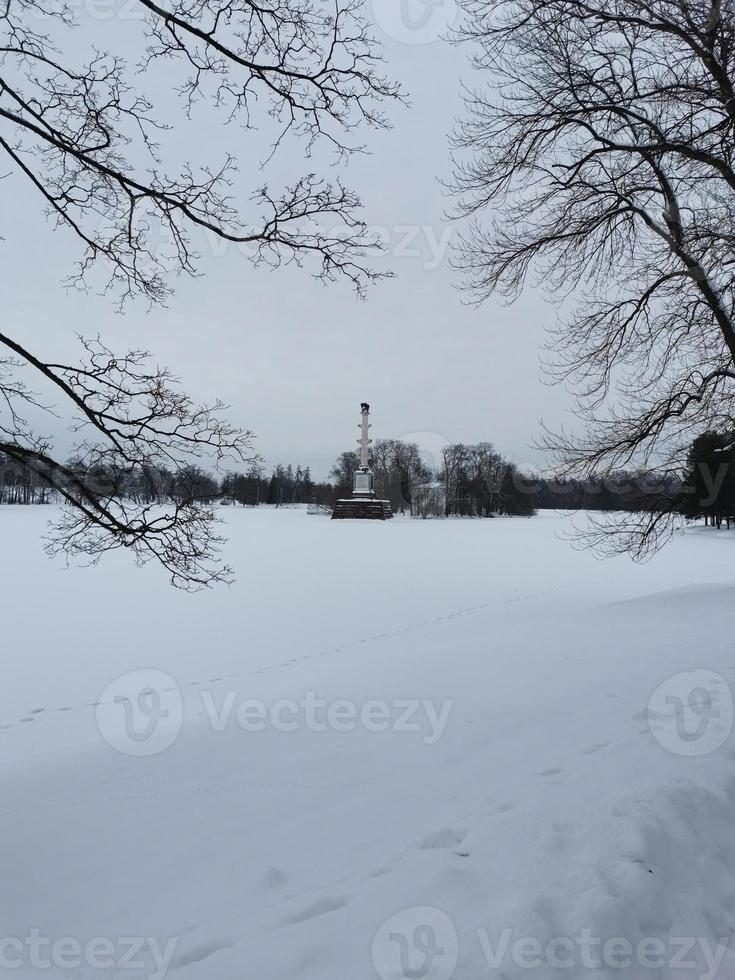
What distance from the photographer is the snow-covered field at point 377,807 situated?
2.22 metres

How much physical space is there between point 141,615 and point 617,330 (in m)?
10.1

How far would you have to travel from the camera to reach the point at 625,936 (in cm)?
215

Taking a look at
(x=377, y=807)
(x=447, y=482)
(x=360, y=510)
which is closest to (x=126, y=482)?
(x=377, y=807)

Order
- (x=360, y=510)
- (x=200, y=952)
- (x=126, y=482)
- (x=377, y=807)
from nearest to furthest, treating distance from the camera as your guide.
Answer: (x=200, y=952), (x=377, y=807), (x=126, y=482), (x=360, y=510)

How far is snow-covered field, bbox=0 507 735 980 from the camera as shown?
2225mm

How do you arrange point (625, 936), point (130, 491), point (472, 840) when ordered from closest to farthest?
point (625, 936)
point (472, 840)
point (130, 491)

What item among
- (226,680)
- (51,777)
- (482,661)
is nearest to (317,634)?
(226,680)

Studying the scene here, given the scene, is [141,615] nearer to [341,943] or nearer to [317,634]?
[317,634]

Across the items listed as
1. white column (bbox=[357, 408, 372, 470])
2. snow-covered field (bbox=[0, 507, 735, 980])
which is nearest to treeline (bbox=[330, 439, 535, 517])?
white column (bbox=[357, 408, 372, 470])

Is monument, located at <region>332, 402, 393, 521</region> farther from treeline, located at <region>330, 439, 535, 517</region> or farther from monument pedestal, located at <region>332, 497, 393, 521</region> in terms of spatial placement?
treeline, located at <region>330, 439, 535, 517</region>

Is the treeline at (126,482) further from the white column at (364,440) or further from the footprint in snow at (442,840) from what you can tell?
the white column at (364,440)

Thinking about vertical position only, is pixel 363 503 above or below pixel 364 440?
below

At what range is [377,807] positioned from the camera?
3.37 m

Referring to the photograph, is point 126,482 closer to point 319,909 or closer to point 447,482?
point 319,909
